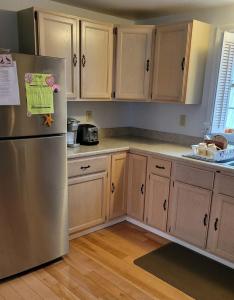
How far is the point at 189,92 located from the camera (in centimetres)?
278

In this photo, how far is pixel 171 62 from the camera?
279cm

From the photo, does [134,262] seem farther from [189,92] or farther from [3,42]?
[3,42]

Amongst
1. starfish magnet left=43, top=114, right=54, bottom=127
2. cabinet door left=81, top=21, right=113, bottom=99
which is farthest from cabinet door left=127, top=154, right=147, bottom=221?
starfish magnet left=43, top=114, right=54, bottom=127

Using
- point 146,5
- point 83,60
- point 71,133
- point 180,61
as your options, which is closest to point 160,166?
point 71,133

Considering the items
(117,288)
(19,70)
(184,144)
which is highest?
(19,70)

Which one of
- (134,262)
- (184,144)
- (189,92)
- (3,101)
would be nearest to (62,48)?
(3,101)

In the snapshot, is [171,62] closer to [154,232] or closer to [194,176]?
[194,176]

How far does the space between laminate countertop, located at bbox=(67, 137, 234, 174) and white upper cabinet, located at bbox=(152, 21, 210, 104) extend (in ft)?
1.62

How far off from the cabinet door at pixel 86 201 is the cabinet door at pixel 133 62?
3.14 ft

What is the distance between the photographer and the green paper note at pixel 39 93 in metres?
1.91

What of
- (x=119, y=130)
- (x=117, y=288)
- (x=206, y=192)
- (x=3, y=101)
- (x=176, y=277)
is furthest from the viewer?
(x=119, y=130)

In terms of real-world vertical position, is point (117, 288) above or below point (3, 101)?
below

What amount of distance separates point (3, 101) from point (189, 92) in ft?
5.83

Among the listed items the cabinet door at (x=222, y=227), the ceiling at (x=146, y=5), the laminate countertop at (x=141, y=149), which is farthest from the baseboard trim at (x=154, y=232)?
the ceiling at (x=146, y=5)
